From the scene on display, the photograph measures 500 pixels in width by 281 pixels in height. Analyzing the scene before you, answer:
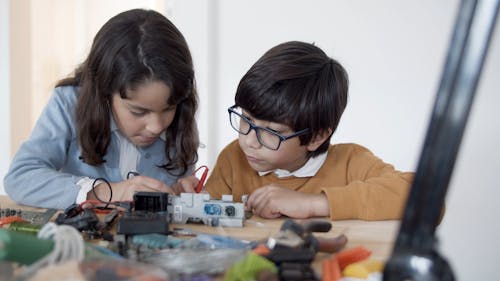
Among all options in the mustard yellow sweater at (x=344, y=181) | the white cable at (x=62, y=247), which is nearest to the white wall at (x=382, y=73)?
the mustard yellow sweater at (x=344, y=181)

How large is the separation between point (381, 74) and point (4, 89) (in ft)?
5.62

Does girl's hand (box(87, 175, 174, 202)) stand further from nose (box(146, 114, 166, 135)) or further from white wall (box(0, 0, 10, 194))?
white wall (box(0, 0, 10, 194))

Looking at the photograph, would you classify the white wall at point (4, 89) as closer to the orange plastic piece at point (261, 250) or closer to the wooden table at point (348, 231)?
the wooden table at point (348, 231)

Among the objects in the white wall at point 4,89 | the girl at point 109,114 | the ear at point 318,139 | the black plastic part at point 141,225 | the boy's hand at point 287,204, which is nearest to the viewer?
the black plastic part at point 141,225

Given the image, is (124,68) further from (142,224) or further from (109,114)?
(142,224)

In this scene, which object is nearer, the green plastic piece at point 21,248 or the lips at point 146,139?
the green plastic piece at point 21,248

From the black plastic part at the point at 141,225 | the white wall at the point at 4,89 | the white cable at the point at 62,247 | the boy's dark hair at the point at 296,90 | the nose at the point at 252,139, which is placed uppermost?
the boy's dark hair at the point at 296,90

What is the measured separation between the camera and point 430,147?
1.13 ft

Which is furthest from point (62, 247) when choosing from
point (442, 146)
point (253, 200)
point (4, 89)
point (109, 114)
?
point (4, 89)

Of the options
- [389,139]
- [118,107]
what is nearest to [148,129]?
[118,107]

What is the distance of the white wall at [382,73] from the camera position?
6.23 feet

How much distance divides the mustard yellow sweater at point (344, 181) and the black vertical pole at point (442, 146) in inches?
24.8

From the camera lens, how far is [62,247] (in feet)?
1.81

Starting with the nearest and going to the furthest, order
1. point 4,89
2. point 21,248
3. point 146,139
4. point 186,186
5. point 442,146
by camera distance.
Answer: point 442,146 < point 21,248 < point 186,186 < point 146,139 < point 4,89
